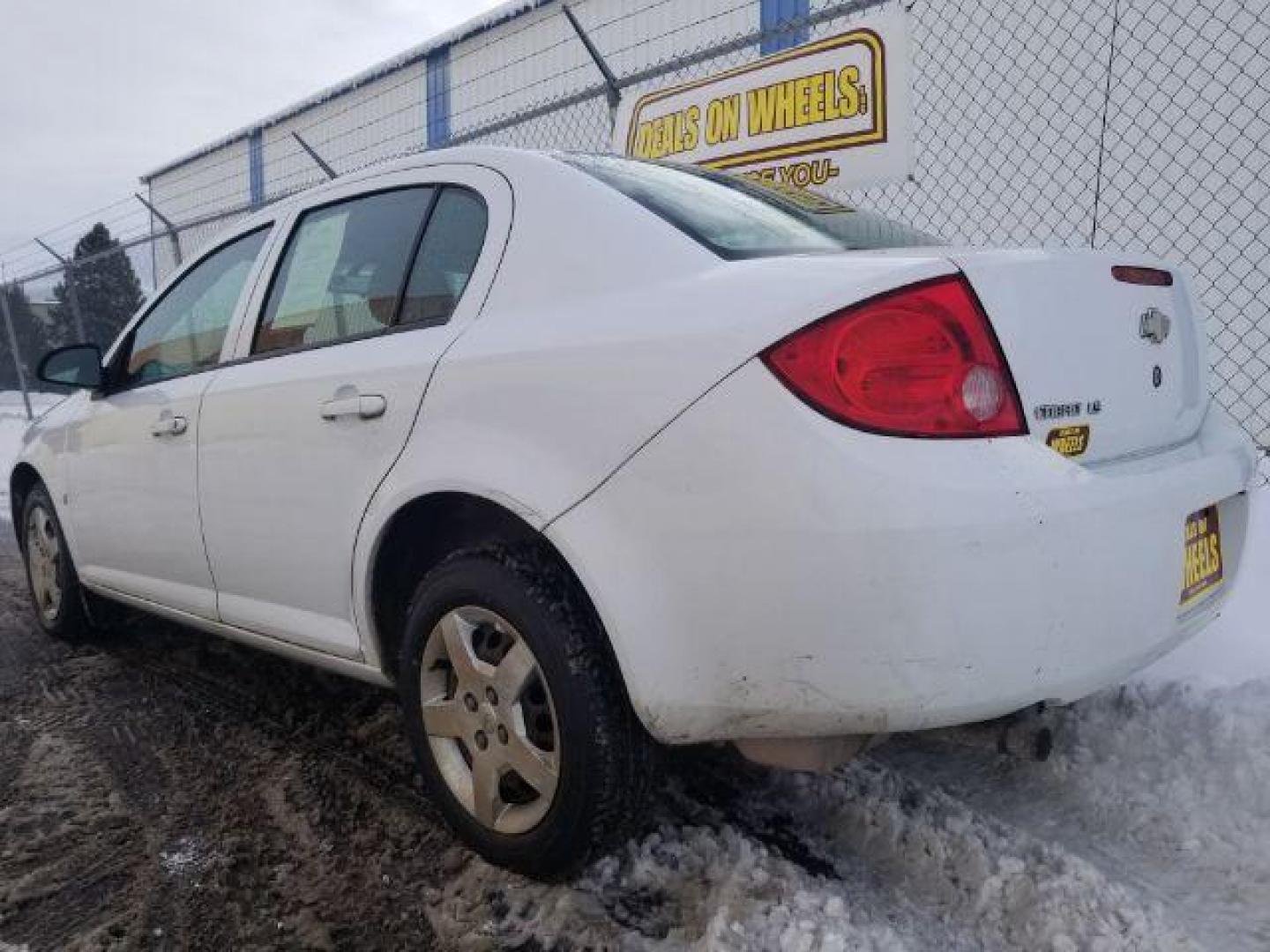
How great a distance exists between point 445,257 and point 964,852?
1753 millimetres

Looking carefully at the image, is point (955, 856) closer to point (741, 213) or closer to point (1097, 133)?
point (741, 213)

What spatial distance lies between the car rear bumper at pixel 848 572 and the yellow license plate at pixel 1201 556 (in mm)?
216

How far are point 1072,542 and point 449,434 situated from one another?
1.18m

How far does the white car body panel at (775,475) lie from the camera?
146 cm

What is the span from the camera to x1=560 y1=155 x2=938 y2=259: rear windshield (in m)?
1.92

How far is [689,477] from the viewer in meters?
1.56

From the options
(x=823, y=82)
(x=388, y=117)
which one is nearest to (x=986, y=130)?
(x=823, y=82)

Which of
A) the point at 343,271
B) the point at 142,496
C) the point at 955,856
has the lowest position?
the point at 955,856

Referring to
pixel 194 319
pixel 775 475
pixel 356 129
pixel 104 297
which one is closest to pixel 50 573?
pixel 194 319

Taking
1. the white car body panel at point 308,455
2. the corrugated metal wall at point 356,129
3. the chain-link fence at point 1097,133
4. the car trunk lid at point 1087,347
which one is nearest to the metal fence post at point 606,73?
the chain-link fence at point 1097,133

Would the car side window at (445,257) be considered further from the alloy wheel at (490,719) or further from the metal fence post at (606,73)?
the metal fence post at (606,73)

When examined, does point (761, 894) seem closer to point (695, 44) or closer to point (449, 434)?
point (449, 434)

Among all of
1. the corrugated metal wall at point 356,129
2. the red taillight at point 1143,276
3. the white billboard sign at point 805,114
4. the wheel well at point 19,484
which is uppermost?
the corrugated metal wall at point 356,129

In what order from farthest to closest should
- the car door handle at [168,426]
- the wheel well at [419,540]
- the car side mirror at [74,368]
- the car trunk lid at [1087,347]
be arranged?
the car side mirror at [74,368] → the car door handle at [168,426] → the wheel well at [419,540] → the car trunk lid at [1087,347]
